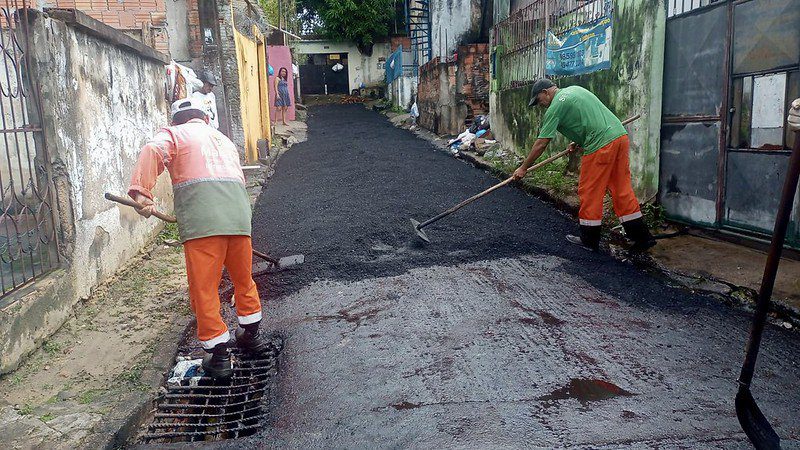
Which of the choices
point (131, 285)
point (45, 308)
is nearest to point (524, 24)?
point (131, 285)

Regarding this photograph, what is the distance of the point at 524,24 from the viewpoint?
981 cm

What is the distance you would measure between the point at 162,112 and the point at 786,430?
250 inches

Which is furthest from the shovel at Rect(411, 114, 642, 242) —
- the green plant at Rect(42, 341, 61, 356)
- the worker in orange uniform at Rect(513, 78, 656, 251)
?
the green plant at Rect(42, 341, 61, 356)

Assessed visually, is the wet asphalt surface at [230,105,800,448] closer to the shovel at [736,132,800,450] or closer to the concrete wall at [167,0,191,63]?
the shovel at [736,132,800,450]

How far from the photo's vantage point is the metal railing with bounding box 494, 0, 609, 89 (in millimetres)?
7748

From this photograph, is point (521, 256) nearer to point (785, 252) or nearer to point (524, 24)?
point (785, 252)

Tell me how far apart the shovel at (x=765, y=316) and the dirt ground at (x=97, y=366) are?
8.72ft

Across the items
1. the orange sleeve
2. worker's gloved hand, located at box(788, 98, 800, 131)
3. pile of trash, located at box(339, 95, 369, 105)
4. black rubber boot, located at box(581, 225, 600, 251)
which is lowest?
black rubber boot, located at box(581, 225, 600, 251)

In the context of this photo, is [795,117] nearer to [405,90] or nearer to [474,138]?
[474,138]

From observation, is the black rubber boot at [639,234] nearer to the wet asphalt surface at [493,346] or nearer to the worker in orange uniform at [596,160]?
the worker in orange uniform at [596,160]

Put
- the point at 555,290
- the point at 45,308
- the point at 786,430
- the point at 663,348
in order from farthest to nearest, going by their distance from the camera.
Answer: the point at 555,290 → the point at 45,308 → the point at 663,348 → the point at 786,430

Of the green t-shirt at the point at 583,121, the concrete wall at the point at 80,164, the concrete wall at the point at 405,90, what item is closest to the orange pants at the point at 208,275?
the concrete wall at the point at 80,164

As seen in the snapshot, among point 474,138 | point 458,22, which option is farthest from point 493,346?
point 458,22

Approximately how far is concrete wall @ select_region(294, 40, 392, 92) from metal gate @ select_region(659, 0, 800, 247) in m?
26.3
